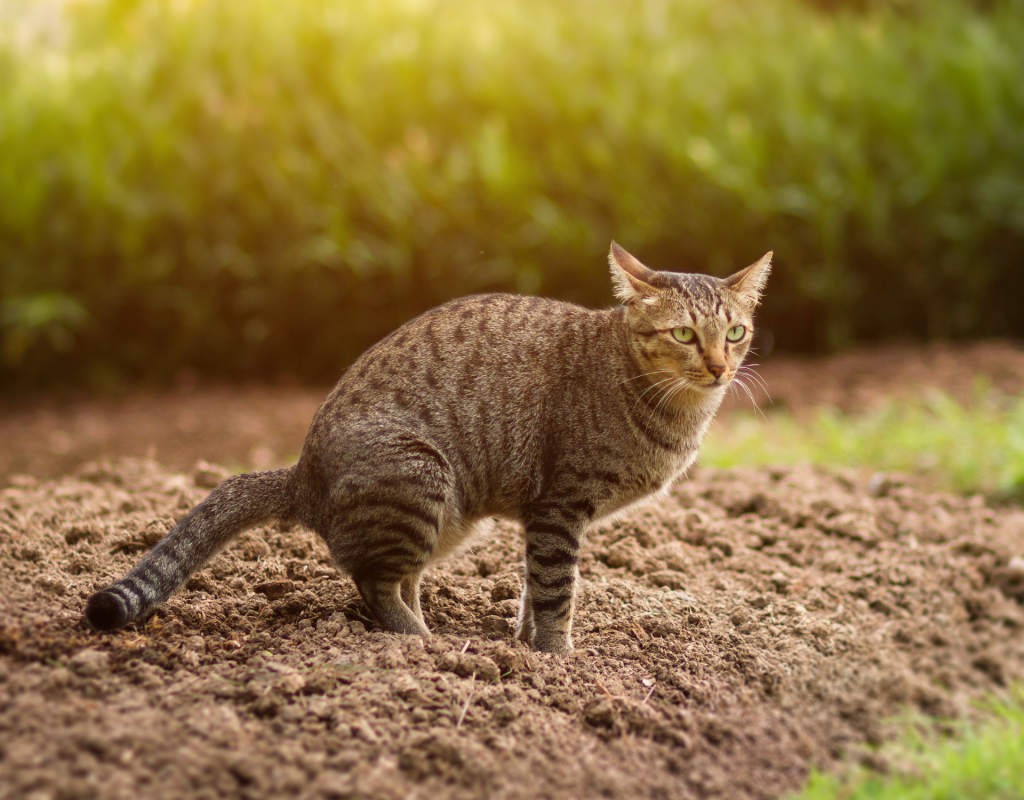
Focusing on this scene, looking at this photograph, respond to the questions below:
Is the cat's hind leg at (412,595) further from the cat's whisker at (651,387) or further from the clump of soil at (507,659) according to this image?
the cat's whisker at (651,387)

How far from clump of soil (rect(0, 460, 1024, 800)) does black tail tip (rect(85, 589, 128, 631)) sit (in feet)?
0.24

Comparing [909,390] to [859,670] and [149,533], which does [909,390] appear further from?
[149,533]

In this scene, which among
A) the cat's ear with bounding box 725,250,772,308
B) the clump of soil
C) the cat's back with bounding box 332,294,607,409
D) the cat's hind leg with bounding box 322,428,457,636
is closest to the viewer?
the clump of soil

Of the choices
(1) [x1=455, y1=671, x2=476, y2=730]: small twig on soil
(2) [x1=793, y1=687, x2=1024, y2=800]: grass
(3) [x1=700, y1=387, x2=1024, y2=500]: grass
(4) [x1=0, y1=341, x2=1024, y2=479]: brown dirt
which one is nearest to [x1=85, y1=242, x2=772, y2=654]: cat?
(1) [x1=455, y1=671, x2=476, y2=730]: small twig on soil

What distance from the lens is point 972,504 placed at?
4.88m

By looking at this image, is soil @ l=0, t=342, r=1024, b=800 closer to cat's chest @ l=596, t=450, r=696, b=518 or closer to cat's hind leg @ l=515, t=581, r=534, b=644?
cat's hind leg @ l=515, t=581, r=534, b=644

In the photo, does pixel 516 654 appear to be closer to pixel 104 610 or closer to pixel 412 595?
pixel 412 595

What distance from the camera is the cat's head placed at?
3723 mm

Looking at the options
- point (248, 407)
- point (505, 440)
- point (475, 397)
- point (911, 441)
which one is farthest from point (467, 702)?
point (248, 407)

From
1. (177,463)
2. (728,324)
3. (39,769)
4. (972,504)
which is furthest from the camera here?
(177,463)

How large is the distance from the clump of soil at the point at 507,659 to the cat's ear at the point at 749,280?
47.2 inches

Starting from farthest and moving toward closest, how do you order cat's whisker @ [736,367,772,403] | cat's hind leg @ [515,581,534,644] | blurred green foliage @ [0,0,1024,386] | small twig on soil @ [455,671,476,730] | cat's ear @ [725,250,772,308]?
blurred green foliage @ [0,0,1024,386] < cat's whisker @ [736,367,772,403] < cat's ear @ [725,250,772,308] < cat's hind leg @ [515,581,534,644] < small twig on soil @ [455,671,476,730]

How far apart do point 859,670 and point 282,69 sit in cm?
665

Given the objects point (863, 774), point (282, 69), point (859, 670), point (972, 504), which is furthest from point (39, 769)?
point (282, 69)
